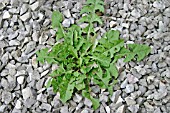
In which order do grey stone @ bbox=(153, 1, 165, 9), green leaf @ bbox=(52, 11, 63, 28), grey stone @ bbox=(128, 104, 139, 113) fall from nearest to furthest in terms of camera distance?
1. grey stone @ bbox=(128, 104, 139, 113)
2. green leaf @ bbox=(52, 11, 63, 28)
3. grey stone @ bbox=(153, 1, 165, 9)

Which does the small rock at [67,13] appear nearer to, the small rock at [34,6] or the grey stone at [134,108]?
the small rock at [34,6]

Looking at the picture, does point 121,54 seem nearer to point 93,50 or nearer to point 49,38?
point 93,50

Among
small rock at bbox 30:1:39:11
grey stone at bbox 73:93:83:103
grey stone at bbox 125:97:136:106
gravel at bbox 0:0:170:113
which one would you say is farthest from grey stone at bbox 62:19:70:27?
grey stone at bbox 125:97:136:106

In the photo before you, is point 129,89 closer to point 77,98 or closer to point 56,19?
point 77,98

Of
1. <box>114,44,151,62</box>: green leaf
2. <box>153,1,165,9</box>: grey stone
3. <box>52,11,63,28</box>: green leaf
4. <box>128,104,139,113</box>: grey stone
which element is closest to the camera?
<box>128,104,139,113</box>: grey stone

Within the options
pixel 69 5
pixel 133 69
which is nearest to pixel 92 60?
pixel 133 69

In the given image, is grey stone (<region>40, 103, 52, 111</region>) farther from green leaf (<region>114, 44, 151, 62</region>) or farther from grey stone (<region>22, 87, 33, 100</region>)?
green leaf (<region>114, 44, 151, 62</region>)
